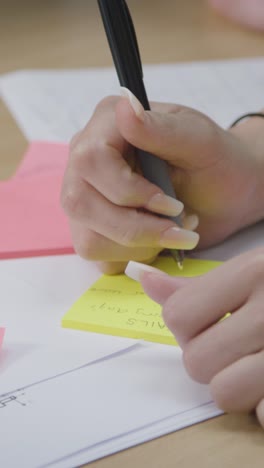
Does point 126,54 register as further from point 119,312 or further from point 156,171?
point 119,312

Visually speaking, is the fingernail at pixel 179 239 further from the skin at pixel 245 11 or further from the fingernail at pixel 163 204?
the skin at pixel 245 11

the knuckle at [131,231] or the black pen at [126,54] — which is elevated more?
the black pen at [126,54]

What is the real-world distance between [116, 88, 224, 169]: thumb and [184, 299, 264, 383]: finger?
18 cm

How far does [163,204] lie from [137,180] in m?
0.03

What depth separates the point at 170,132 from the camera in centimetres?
59

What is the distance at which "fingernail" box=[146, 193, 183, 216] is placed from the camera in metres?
0.60

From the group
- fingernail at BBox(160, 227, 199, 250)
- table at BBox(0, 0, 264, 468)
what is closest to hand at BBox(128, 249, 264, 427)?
fingernail at BBox(160, 227, 199, 250)

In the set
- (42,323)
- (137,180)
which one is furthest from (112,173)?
(42,323)

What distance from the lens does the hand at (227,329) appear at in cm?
45

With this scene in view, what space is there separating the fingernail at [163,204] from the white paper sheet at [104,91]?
323 millimetres

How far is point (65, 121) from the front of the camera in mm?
944

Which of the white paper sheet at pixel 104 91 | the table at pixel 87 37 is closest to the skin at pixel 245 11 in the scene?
the table at pixel 87 37

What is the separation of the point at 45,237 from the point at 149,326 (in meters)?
0.19

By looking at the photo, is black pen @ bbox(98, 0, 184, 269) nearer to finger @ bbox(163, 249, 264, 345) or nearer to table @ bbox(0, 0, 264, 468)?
finger @ bbox(163, 249, 264, 345)
